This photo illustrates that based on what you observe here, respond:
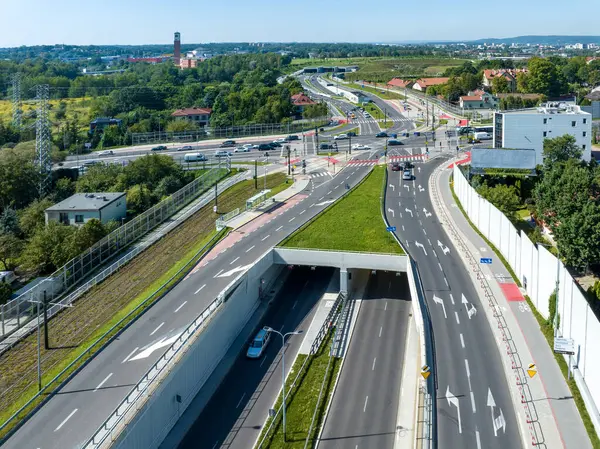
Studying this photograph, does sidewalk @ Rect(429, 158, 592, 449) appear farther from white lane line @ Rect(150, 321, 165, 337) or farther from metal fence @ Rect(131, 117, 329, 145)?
metal fence @ Rect(131, 117, 329, 145)

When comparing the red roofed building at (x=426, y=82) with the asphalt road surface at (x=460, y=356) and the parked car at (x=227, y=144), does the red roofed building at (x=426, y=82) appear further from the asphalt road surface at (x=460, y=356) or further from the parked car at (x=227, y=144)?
the asphalt road surface at (x=460, y=356)

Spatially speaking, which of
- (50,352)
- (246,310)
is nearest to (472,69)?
(246,310)

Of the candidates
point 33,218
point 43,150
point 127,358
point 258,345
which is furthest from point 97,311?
Result: point 43,150

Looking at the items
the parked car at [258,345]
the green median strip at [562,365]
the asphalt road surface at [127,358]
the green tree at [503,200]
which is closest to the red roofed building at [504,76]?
the green tree at [503,200]

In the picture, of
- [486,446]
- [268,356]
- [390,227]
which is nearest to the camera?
[486,446]

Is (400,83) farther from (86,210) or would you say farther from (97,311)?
(97,311)

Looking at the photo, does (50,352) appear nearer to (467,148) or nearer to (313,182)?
(313,182)

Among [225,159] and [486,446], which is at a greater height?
[225,159]
